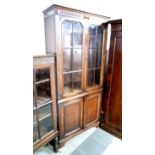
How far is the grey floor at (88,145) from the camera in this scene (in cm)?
186

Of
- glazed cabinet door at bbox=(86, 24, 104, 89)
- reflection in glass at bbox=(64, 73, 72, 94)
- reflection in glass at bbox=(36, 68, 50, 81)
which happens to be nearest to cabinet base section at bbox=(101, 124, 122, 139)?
glazed cabinet door at bbox=(86, 24, 104, 89)

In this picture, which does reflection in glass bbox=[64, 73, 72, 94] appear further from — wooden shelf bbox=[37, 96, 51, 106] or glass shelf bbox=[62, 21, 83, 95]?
wooden shelf bbox=[37, 96, 51, 106]

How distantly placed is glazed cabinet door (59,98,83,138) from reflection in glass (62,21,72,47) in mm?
848

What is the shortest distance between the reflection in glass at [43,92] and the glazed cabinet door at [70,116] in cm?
24

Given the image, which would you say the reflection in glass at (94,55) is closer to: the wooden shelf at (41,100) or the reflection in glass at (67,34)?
the reflection in glass at (67,34)

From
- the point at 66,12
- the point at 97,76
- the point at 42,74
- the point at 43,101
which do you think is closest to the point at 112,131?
the point at 97,76

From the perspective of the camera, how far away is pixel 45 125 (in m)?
1.73

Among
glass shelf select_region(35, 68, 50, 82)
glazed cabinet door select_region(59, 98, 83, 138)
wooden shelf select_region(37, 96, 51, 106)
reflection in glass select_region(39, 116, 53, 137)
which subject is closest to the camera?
glass shelf select_region(35, 68, 50, 82)

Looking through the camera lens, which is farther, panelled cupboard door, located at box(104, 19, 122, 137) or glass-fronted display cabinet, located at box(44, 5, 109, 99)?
panelled cupboard door, located at box(104, 19, 122, 137)

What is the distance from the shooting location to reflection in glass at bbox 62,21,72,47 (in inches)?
64.7

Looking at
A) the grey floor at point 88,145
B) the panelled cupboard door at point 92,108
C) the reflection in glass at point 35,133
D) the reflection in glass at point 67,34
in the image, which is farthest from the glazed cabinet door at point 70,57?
the grey floor at point 88,145

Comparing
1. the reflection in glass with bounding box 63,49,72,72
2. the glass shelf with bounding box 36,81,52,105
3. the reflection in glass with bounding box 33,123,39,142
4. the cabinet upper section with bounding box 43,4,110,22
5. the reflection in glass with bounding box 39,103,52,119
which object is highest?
the cabinet upper section with bounding box 43,4,110,22

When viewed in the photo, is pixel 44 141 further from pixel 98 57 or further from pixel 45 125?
pixel 98 57
